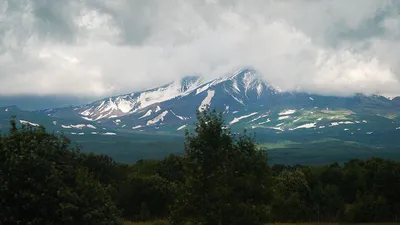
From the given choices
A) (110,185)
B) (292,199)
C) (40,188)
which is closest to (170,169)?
(292,199)

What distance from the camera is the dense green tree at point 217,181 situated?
31344 mm

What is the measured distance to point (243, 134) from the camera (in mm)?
34625

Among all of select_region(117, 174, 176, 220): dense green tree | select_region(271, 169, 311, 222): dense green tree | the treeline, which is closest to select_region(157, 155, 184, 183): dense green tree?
select_region(117, 174, 176, 220): dense green tree

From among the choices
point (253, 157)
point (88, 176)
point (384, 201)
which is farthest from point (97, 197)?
point (384, 201)

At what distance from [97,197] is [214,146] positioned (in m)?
12.8

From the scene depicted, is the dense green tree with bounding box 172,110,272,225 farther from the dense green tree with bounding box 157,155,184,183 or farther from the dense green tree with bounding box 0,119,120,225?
the dense green tree with bounding box 157,155,184,183

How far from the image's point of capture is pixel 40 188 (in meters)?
19.2

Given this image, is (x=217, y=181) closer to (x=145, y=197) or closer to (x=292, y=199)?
(x=292, y=199)

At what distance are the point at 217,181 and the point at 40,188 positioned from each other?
1477 cm

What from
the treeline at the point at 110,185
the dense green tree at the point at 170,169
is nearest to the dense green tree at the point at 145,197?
the dense green tree at the point at 170,169

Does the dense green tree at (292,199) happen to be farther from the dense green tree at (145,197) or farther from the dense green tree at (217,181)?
the dense green tree at (217,181)

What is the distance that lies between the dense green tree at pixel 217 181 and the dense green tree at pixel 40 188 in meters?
11.6

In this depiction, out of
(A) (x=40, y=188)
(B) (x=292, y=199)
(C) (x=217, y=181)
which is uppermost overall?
(A) (x=40, y=188)

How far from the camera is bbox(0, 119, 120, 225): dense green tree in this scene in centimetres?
1909
